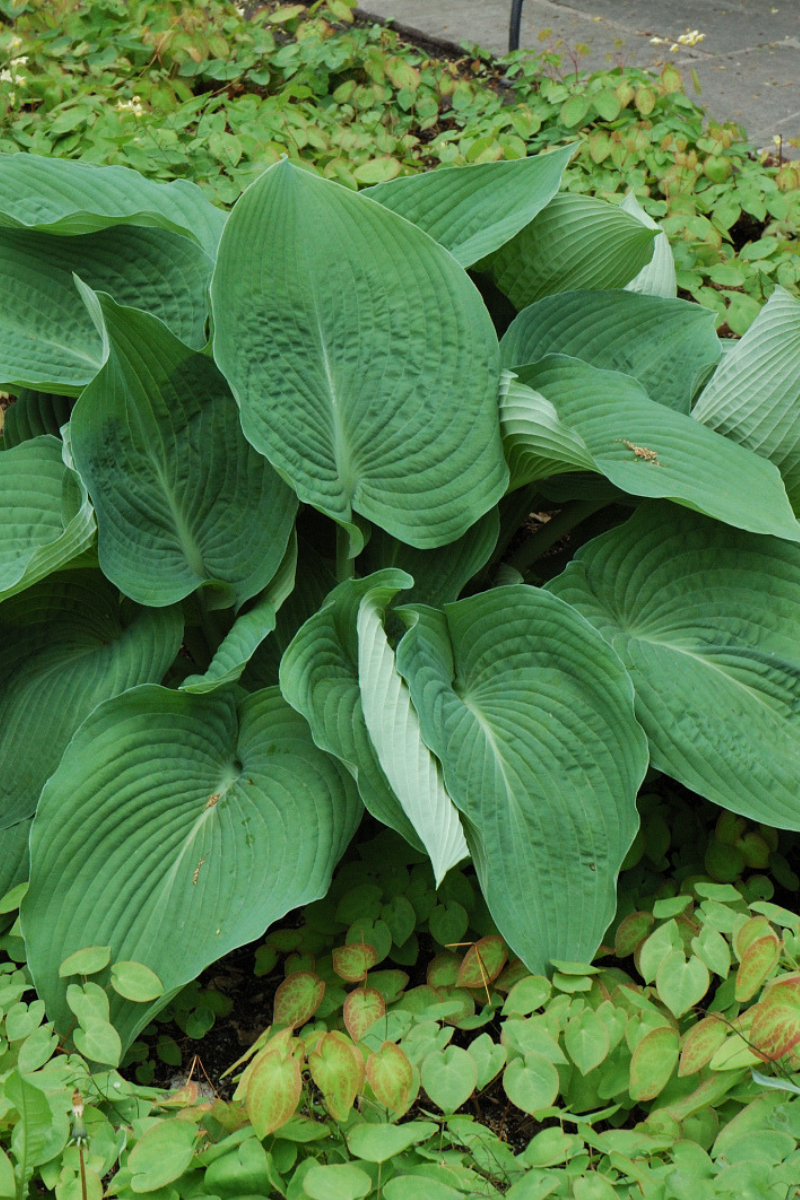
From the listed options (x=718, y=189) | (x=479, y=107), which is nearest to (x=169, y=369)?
(x=718, y=189)

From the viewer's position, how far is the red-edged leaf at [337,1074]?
1128 millimetres

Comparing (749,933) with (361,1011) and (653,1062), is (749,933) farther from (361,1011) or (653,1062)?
(361,1011)

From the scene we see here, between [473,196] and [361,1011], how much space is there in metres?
1.33

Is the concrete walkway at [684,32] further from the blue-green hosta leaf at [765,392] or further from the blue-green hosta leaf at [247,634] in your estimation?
the blue-green hosta leaf at [247,634]

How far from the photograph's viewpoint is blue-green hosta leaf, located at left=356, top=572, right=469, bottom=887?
4.51 feet

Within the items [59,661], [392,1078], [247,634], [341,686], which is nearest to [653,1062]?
[392,1078]

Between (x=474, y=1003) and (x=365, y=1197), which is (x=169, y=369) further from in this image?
(x=365, y=1197)

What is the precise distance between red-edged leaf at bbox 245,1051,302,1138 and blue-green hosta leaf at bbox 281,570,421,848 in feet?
1.30

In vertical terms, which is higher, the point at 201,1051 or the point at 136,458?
the point at 136,458

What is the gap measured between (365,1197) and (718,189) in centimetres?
281

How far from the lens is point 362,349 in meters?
1.66

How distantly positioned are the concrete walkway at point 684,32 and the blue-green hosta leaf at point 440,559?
9.50 feet

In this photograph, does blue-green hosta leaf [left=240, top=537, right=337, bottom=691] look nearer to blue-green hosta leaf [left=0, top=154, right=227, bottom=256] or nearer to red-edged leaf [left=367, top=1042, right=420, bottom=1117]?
blue-green hosta leaf [left=0, top=154, right=227, bottom=256]

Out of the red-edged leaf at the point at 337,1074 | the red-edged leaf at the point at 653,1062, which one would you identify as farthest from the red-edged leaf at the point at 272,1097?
the red-edged leaf at the point at 653,1062
